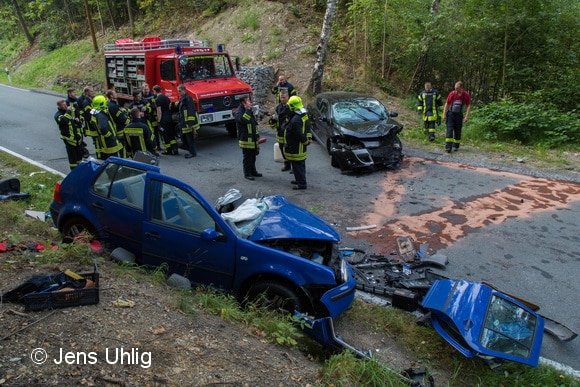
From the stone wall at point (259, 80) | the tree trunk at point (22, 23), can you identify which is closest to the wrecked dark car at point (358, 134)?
the stone wall at point (259, 80)

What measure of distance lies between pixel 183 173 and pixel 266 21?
39.2 feet

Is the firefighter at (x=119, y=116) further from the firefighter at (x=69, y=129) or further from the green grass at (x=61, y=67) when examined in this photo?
the green grass at (x=61, y=67)

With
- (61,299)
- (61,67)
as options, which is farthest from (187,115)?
(61,67)

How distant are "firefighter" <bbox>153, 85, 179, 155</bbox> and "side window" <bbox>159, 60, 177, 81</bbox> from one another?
767 millimetres

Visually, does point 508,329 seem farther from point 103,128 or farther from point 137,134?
point 137,134

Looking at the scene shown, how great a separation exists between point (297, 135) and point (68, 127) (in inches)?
184

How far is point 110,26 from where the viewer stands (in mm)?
28812

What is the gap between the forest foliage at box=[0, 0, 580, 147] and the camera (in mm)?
12312

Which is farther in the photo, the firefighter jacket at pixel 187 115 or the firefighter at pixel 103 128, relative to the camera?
A: the firefighter jacket at pixel 187 115

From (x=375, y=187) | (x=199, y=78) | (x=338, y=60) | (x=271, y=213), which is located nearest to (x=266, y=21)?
(x=338, y=60)

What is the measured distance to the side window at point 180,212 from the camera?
4.67 m

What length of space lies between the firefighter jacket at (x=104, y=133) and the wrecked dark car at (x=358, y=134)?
4.54 meters

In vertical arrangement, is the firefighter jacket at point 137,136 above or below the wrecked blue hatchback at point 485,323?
above

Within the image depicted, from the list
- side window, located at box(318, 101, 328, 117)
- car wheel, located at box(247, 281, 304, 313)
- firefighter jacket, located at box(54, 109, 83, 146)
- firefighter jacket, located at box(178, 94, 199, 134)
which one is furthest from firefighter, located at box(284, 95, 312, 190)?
car wheel, located at box(247, 281, 304, 313)
